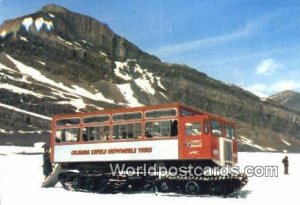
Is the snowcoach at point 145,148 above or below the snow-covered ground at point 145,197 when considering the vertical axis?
above

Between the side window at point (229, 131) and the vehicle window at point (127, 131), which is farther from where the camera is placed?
the side window at point (229, 131)

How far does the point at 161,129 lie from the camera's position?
2331cm

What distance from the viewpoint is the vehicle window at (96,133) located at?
25.1 m

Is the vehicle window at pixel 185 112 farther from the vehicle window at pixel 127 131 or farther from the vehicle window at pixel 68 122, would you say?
the vehicle window at pixel 68 122

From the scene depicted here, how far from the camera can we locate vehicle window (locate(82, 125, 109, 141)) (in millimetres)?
25078

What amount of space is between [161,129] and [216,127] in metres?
2.63

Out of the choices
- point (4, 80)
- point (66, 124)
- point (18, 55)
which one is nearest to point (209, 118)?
point (66, 124)

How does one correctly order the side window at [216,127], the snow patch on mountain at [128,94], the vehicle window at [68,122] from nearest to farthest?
the side window at [216,127] < the vehicle window at [68,122] < the snow patch on mountain at [128,94]

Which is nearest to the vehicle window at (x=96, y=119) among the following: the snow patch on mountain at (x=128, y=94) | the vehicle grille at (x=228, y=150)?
the vehicle grille at (x=228, y=150)

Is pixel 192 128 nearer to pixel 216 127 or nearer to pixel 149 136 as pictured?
pixel 216 127

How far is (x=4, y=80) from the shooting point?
142000 mm

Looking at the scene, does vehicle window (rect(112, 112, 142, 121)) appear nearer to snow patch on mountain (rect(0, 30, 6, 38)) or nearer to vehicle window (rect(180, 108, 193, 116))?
vehicle window (rect(180, 108, 193, 116))

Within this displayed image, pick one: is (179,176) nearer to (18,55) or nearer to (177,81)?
(18,55)

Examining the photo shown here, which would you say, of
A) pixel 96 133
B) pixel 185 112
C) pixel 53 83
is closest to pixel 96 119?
pixel 96 133
